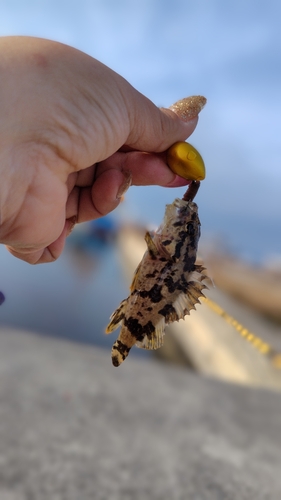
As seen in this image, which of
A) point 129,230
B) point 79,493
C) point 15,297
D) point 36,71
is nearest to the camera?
point 36,71

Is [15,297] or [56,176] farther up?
[15,297]

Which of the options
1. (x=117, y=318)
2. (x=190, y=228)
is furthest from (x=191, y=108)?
(x=117, y=318)

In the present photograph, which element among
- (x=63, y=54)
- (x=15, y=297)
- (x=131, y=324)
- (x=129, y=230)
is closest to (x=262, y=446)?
(x=131, y=324)

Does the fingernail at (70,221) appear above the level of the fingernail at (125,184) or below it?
below

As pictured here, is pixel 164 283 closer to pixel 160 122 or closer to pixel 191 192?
pixel 191 192

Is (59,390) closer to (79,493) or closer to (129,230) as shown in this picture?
(79,493)

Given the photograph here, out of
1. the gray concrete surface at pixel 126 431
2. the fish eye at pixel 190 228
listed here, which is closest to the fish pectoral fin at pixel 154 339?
the fish eye at pixel 190 228

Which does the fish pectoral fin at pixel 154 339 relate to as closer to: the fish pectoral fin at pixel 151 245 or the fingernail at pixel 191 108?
the fish pectoral fin at pixel 151 245
